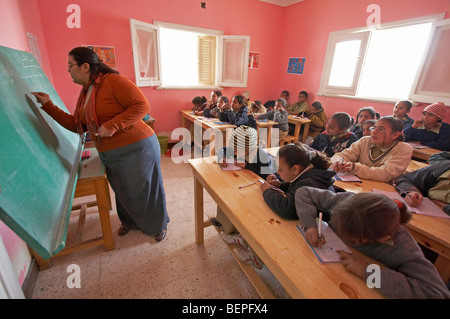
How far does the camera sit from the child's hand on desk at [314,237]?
2.74 ft

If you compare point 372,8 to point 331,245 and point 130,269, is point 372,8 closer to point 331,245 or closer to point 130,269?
point 331,245

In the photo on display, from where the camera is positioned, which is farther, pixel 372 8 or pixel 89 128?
pixel 372 8

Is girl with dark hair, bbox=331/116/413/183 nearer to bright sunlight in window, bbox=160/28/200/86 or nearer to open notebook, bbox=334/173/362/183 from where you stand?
open notebook, bbox=334/173/362/183

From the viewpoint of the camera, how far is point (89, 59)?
1252 mm

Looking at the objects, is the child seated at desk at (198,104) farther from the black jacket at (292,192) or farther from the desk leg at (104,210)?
the black jacket at (292,192)

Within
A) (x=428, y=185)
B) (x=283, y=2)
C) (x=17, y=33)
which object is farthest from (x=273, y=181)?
(x=283, y=2)

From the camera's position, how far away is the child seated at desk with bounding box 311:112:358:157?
198 centimetres

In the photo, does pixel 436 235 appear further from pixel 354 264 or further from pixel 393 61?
pixel 393 61

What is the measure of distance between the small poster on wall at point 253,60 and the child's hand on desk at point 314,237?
4888 mm

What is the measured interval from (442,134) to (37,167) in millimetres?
4039

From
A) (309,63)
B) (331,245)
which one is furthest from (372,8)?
(331,245)

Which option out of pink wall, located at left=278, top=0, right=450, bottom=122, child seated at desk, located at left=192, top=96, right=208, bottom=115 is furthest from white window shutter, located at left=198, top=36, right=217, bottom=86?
pink wall, located at left=278, top=0, right=450, bottom=122
